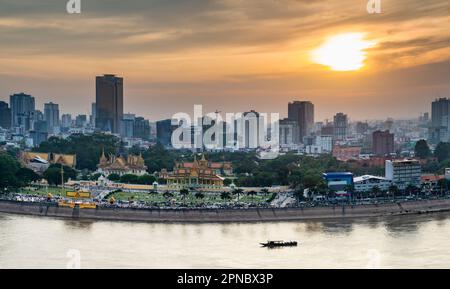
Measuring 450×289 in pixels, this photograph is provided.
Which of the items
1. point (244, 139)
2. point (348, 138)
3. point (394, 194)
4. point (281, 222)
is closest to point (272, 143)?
point (244, 139)

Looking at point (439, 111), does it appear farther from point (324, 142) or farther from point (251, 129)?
point (251, 129)

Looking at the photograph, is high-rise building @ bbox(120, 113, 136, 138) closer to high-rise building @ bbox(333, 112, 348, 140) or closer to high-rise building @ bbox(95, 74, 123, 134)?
high-rise building @ bbox(95, 74, 123, 134)

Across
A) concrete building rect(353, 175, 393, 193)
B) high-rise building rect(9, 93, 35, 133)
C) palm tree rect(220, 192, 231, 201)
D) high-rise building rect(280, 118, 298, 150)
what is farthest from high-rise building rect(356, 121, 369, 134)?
palm tree rect(220, 192, 231, 201)

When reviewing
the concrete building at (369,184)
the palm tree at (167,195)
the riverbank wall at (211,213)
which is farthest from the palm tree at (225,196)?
the concrete building at (369,184)

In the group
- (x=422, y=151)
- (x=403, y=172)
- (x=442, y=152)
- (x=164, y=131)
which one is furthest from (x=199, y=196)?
(x=164, y=131)

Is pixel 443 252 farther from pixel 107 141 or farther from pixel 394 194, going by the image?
pixel 107 141

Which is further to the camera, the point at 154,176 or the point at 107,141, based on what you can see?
the point at 107,141
